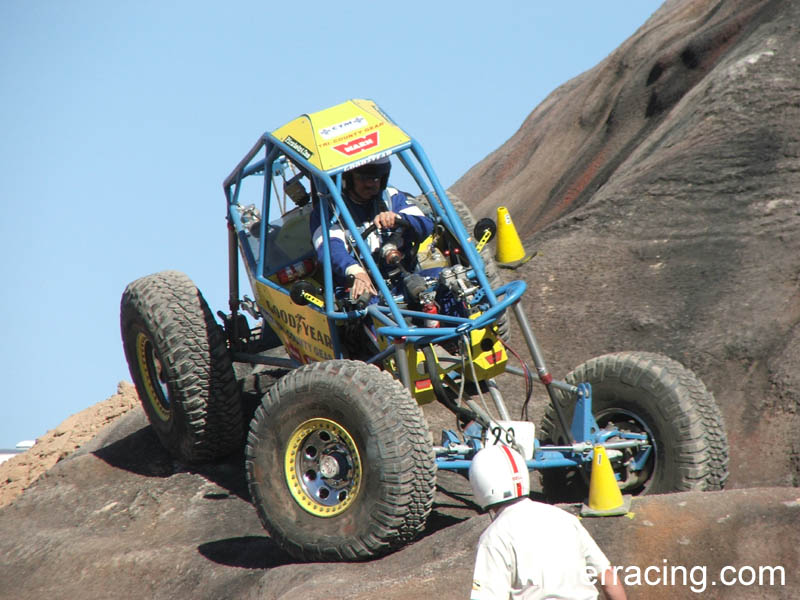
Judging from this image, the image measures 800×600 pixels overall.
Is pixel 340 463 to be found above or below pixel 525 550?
below

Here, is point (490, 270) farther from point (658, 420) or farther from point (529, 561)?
point (529, 561)

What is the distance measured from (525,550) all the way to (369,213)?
4142mm

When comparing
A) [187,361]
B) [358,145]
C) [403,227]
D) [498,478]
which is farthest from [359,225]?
[498,478]

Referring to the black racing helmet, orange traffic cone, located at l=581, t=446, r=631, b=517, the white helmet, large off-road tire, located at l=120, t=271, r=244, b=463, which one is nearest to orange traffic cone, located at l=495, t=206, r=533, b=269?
the black racing helmet

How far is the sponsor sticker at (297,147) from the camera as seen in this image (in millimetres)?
7148

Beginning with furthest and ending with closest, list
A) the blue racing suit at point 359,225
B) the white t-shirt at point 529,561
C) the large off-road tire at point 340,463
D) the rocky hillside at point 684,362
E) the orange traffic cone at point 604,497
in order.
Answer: the blue racing suit at point 359,225, the large off-road tire at point 340,463, the orange traffic cone at point 604,497, the rocky hillside at point 684,362, the white t-shirt at point 529,561

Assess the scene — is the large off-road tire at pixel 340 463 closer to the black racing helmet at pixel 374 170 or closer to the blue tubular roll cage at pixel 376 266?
the blue tubular roll cage at pixel 376 266

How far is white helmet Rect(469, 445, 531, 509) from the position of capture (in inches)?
147

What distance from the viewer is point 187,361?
25.6 ft

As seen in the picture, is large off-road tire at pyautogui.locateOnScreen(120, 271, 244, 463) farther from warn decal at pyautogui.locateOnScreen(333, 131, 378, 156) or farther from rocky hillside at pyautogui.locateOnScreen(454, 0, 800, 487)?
rocky hillside at pyautogui.locateOnScreen(454, 0, 800, 487)

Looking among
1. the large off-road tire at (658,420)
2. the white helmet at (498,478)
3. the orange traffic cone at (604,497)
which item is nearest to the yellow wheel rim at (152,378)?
the large off-road tire at (658,420)

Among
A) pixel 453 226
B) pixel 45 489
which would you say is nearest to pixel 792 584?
pixel 453 226

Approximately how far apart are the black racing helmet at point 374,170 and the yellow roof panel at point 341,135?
0.49 ft

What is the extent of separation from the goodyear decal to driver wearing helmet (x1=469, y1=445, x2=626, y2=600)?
11.6 ft
